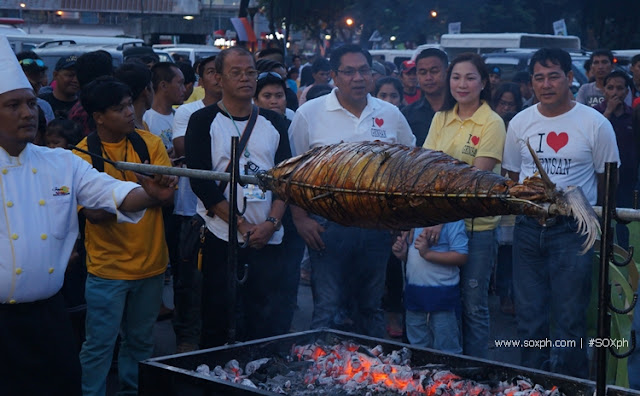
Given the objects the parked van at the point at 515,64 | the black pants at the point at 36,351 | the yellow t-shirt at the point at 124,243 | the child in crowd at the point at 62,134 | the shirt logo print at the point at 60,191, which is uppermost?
the parked van at the point at 515,64

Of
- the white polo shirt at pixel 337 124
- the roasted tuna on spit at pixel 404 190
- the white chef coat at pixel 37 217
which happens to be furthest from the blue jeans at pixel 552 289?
the white chef coat at pixel 37 217

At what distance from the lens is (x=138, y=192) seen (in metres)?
3.95

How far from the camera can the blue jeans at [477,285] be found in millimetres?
5559

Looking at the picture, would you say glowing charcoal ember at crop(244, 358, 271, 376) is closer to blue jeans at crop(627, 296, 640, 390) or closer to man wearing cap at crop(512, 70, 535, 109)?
blue jeans at crop(627, 296, 640, 390)

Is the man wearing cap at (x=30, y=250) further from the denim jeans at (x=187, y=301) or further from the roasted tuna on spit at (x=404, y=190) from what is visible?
the denim jeans at (x=187, y=301)

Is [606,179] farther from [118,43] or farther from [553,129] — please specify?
[118,43]

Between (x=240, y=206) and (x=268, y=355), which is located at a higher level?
(x=240, y=206)

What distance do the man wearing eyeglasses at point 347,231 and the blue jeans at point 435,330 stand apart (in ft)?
0.76

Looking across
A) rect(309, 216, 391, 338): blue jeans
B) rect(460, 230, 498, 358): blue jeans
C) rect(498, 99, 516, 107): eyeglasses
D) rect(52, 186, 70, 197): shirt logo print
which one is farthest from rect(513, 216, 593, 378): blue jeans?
rect(498, 99, 516, 107): eyeglasses

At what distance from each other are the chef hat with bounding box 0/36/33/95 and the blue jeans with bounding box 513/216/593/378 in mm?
3122

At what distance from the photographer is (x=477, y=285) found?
556cm

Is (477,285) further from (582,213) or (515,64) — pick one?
(515,64)

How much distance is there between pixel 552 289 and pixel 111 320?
2.66 m

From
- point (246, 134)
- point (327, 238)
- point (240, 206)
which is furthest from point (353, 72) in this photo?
point (240, 206)
